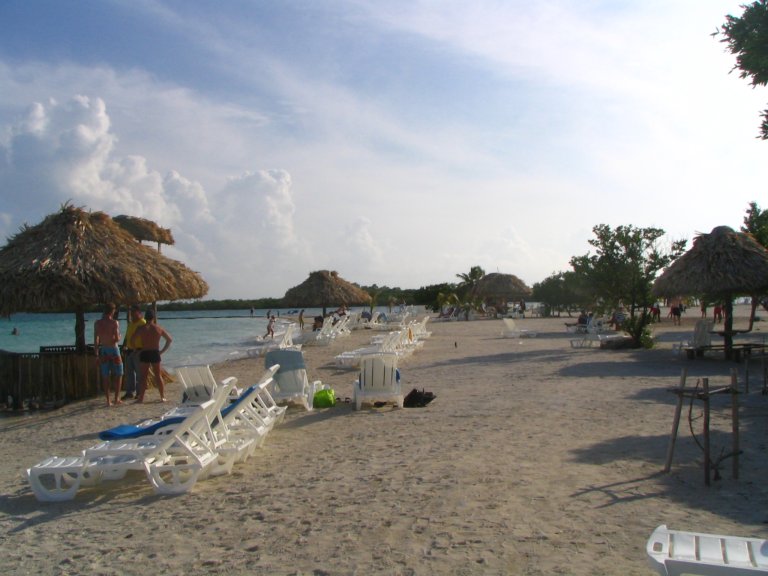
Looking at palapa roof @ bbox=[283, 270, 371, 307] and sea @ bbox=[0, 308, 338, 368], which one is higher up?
palapa roof @ bbox=[283, 270, 371, 307]

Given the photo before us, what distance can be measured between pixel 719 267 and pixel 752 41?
7331 mm

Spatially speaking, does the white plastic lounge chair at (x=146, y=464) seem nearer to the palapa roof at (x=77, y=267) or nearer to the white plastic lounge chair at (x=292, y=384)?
the white plastic lounge chair at (x=292, y=384)

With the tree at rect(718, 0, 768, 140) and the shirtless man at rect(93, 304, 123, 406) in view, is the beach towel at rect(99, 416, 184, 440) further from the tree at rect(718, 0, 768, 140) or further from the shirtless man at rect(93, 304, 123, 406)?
the tree at rect(718, 0, 768, 140)

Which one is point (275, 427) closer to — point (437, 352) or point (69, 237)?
point (69, 237)

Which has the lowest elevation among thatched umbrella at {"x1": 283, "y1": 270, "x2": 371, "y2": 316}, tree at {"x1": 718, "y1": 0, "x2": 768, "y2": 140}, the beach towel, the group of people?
the beach towel

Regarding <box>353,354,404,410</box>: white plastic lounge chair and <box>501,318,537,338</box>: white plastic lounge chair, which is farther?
<box>501,318,537,338</box>: white plastic lounge chair

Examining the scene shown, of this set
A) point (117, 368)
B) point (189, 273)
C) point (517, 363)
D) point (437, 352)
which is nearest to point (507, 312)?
point (437, 352)

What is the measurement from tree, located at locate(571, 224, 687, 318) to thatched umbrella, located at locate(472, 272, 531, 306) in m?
26.2

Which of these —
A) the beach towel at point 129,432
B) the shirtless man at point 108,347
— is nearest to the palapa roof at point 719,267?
the shirtless man at point 108,347

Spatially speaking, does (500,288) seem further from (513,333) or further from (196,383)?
(196,383)

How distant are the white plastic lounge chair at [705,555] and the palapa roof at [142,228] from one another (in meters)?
14.1

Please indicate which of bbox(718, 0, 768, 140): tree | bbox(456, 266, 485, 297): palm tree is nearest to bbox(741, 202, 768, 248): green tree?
bbox(718, 0, 768, 140): tree

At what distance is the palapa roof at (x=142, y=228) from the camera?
595 inches

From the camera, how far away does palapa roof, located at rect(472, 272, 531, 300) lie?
4519 cm
